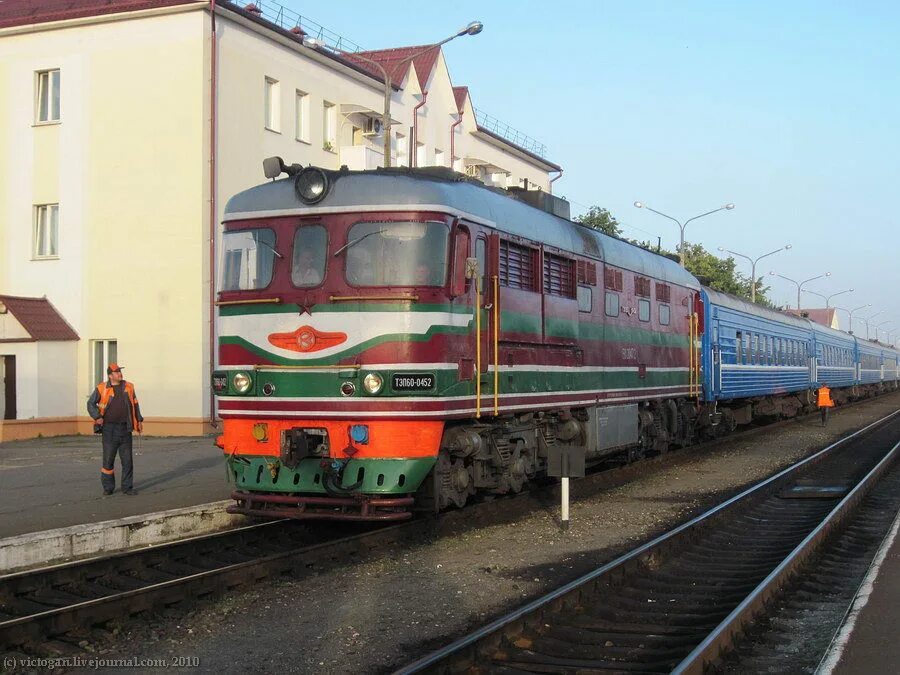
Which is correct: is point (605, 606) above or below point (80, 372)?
below

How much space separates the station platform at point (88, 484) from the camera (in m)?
11.7

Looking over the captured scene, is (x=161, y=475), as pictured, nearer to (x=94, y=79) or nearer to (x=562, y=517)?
(x=562, y=517)

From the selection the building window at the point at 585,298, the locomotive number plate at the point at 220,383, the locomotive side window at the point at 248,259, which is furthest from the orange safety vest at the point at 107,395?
the building window at the point at 585,298

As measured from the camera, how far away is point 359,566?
31.0ft

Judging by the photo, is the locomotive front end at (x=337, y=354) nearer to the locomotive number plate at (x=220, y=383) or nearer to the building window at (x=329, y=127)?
the locomotive number plate at (x=220, y=383)

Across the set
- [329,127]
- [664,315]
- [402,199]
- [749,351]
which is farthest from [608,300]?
[329,127]

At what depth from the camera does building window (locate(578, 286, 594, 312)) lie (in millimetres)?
13719

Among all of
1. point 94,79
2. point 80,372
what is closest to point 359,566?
point 80,372

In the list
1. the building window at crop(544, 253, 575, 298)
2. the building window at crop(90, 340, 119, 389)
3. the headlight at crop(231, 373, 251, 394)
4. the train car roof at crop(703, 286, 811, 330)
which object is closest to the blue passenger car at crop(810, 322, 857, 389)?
the train car roof at crop(703, 286, 811, 330)

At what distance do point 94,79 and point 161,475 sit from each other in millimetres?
14794

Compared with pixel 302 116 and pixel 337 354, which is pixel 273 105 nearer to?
pixel 302 116

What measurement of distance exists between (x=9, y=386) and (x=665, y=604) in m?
22.2

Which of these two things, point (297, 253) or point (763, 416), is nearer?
point (297, 253)

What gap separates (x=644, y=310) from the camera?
16875 mm
